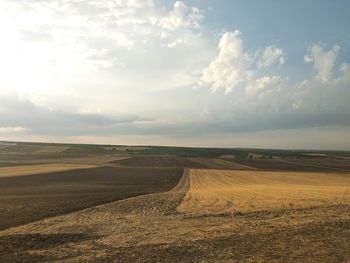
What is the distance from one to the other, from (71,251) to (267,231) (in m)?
7.92

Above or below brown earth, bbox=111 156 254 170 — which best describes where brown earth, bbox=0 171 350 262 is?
below

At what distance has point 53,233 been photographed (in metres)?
19.1

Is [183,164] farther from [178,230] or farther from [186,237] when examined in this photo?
[186,237]

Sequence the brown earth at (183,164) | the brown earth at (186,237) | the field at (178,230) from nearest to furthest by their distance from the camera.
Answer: the brown earth at (186,237) < the field at (178,230) < the brown earth at (183,164)

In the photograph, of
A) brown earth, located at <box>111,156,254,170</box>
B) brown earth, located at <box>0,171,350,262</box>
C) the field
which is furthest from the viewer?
brown earth, located at <box>111,156,254,170</box>

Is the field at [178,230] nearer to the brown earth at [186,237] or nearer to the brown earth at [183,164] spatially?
the brown earth at [186,237]

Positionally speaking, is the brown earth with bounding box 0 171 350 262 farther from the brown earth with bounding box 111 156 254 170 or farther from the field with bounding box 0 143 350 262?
the brown earth with bounding box 111 156 254 170

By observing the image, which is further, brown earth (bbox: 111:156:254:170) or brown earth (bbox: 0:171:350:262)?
brown earth (bbox: 111:156:254:170)

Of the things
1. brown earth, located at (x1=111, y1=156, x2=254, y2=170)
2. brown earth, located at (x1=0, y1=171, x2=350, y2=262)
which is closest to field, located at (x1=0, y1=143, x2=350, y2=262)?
brown earth, located at (x1=0, y1=171, x2=350, y2=262)

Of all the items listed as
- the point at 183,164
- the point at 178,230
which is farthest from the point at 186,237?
the point at 183,164

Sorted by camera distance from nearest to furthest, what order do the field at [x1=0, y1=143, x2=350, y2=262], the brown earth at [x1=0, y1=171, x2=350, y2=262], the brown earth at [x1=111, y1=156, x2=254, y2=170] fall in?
the brown earth at [x1=0, y1=171, x2=350, y2=262]
the field at [x1=0, y1=143, x2=350, y2=262]
the brown earth at [x1=111, y1=156, x2=254, y2=170]

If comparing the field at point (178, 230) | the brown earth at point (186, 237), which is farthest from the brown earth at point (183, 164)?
the brown earth at point (186, 237)

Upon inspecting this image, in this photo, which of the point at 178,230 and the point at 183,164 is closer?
the point at 178,230

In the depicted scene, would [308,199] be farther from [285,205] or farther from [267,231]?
[267,231]
